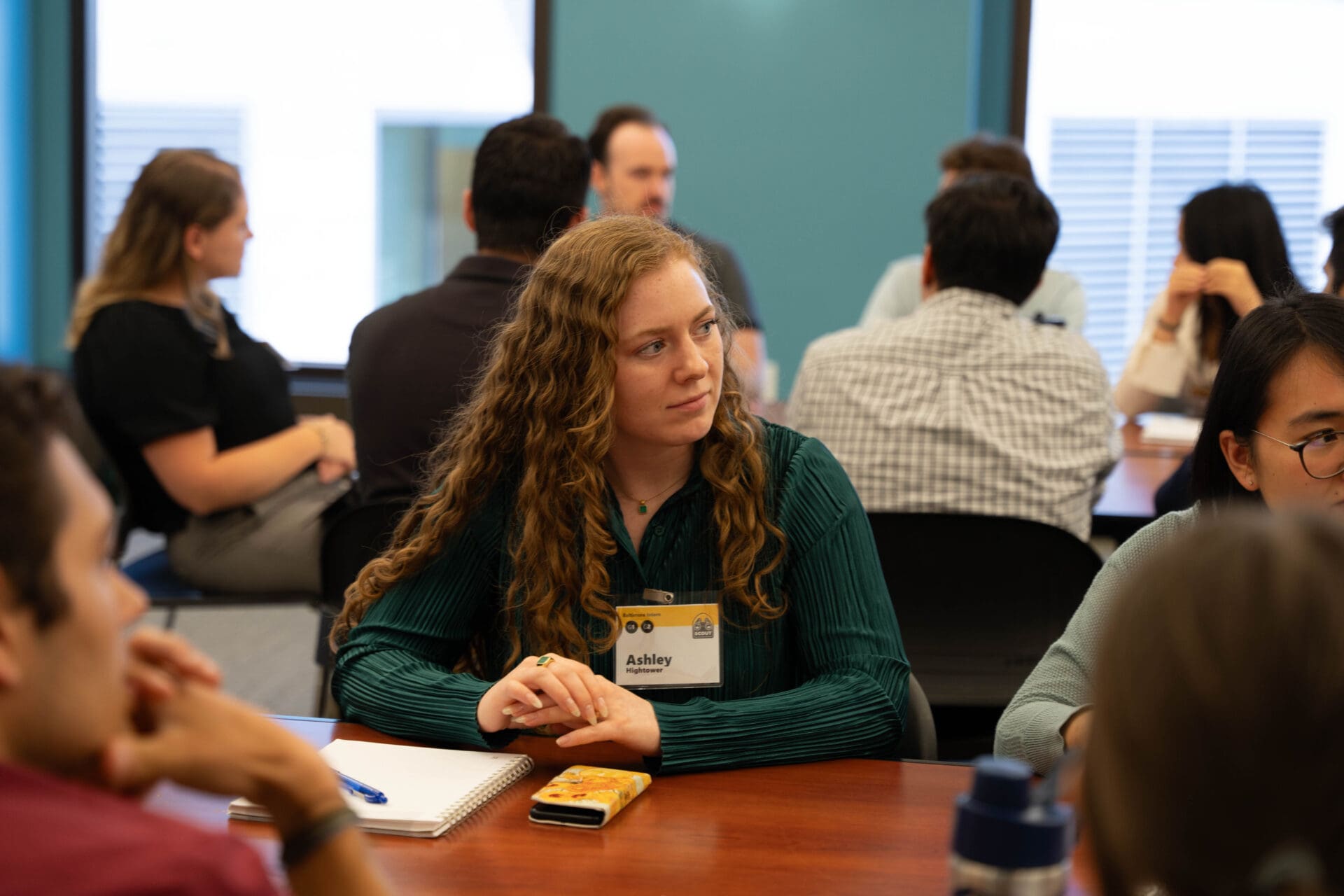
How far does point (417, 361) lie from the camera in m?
2.85

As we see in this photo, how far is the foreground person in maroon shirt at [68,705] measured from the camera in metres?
0.77

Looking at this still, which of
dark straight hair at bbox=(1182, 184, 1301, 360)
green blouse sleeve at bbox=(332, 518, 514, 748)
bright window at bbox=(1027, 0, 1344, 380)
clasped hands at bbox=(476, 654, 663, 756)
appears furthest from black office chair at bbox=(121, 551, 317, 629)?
bright window at bbox=(1027, 0, 1344, 380)

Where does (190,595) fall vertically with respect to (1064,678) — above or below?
below

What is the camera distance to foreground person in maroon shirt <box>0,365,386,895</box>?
77 centimetres

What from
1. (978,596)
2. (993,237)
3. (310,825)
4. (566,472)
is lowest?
(978,596)

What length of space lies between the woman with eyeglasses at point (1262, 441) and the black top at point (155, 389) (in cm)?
226

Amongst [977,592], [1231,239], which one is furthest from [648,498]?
[1231,239]

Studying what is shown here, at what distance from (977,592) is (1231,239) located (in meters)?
2.03

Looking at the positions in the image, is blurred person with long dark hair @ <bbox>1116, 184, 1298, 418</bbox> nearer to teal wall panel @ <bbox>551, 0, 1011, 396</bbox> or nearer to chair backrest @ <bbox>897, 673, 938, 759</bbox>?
teal wall panel @ <bbox>551, 0, 1011, 396</bbox>

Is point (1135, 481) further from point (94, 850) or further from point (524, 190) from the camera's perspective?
point (94, 850)

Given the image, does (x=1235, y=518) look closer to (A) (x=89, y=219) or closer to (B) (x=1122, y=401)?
(B) (x=1122, y=401)

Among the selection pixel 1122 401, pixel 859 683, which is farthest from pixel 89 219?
pixel 859 683

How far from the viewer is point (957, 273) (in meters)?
2.93

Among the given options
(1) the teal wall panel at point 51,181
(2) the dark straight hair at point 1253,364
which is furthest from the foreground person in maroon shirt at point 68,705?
(1) the teal wall panel at point 51,181
